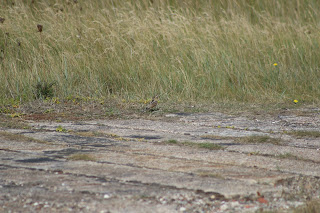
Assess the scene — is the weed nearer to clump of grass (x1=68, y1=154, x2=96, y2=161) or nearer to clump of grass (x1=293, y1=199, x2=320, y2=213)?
clump of grass (x1=68, y1=154, x2=96, y2=161)

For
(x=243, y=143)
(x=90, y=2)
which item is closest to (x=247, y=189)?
(x=243, y=143)

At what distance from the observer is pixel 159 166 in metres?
3.28

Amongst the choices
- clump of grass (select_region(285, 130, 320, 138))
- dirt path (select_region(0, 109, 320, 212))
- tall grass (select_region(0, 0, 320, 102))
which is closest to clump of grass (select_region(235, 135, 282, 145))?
dirt path (select_region(0, 109, 320, 212))

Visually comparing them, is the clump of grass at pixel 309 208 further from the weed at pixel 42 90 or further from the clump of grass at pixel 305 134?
the weed at pixel 42 90

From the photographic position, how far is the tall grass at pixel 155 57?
254 inches

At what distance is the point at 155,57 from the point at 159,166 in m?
3.91

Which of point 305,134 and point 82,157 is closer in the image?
point 82,157

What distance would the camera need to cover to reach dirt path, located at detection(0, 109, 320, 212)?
2639 millimetres

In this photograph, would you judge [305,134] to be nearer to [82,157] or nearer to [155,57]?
[82,157]

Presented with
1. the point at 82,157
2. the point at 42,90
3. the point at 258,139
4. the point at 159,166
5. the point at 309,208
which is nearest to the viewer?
the point at 309,208

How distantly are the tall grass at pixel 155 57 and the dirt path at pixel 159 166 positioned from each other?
1522mm

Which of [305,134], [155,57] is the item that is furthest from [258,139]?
[155,57]

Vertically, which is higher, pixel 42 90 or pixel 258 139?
pixel 42 90

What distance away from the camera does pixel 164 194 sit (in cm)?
272
